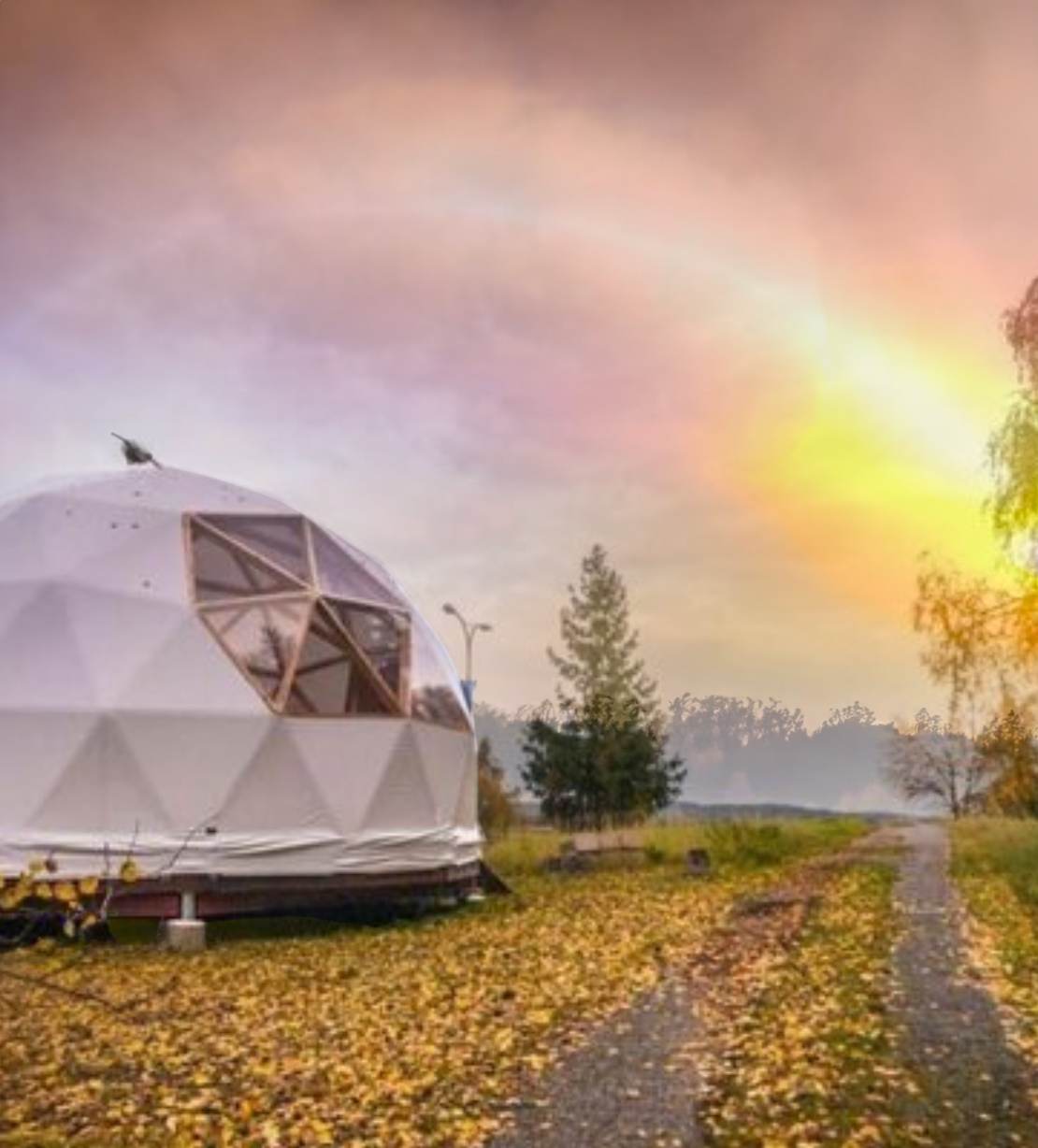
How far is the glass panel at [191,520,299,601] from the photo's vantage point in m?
17.1

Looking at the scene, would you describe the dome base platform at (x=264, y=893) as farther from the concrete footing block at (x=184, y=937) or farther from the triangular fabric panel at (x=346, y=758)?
the triangular fabric panel at (x=346, y=758)

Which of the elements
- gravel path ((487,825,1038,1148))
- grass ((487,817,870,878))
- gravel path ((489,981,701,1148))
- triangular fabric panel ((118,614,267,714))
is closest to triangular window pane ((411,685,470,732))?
triangular fabric panel ((118,614,267,714))

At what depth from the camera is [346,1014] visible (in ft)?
32.1

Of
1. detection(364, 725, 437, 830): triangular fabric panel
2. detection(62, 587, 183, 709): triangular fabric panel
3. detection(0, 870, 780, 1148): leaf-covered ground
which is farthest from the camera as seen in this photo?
detection(364, 725, 437, 830): triangular fabric panel

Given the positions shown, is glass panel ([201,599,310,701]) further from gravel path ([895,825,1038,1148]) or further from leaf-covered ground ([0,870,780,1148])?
gravel path ([895,825,1038,1148])

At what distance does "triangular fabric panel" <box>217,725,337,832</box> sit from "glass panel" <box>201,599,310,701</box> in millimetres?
795

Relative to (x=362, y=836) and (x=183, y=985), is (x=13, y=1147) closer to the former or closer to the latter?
(x=183, y=985)

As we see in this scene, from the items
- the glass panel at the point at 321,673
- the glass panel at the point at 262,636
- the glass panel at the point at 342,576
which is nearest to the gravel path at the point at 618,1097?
the glass panel at the point at 321,673

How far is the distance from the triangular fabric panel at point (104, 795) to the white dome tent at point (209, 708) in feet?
0.08

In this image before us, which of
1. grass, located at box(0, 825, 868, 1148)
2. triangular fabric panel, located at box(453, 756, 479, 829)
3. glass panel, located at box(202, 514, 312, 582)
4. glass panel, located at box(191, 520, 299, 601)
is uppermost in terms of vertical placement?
glass panel, located at box(202, 514, 312, 582)

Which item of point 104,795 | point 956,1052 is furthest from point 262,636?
point 956,1052

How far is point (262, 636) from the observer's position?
55.2 ft

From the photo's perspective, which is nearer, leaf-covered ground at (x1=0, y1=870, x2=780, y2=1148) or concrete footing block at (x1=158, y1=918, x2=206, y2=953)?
leaf-covered ground at (x1=0, y1=870, x2=780, y2=1148)

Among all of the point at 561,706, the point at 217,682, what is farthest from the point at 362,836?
the point at 561,706
